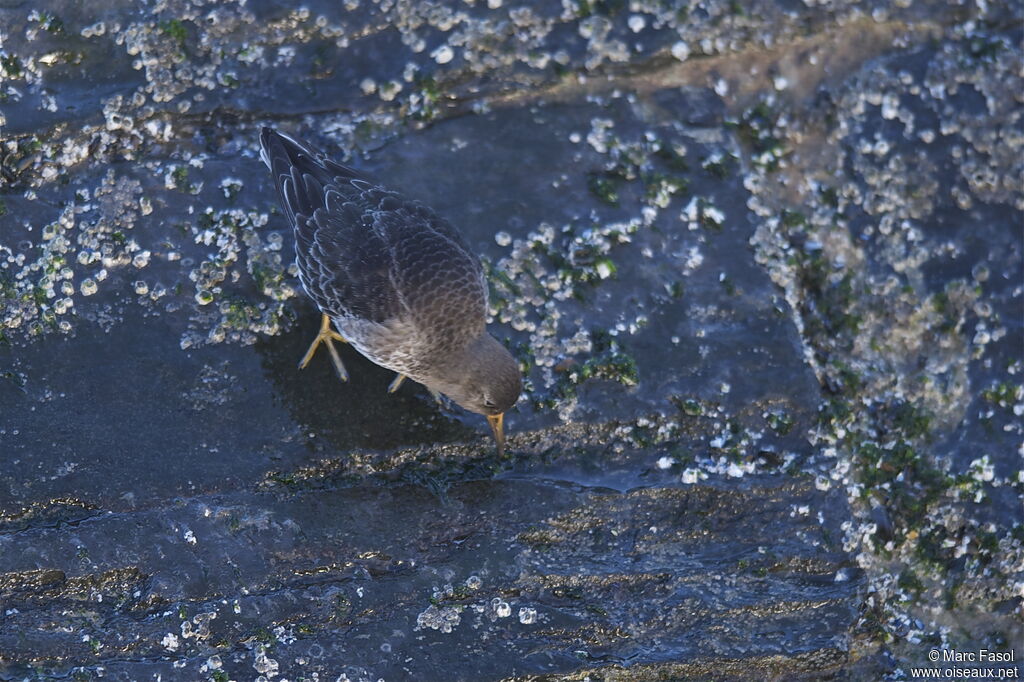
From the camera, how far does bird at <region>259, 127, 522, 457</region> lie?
511 centimetres

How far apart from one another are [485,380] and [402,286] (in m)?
0.65

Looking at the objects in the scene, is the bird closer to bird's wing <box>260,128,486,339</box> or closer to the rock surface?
bird's wing <box>260,128,486,339</box>

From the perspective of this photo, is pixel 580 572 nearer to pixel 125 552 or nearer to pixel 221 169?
pixel 125 552

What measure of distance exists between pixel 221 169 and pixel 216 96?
0.54 metres

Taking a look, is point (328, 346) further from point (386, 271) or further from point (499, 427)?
point (499, 427)

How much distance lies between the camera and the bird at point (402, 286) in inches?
201

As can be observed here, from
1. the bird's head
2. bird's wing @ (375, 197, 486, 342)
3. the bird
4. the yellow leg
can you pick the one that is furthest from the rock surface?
bird's wing @ (375, 197, 486, 342)

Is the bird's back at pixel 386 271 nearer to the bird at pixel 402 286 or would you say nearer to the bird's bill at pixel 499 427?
the bird at pixel 402 286

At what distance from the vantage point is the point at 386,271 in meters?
5.12

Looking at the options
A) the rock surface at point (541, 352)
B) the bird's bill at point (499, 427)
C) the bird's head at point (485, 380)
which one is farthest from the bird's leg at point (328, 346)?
the bird's bill at point (499, 427)

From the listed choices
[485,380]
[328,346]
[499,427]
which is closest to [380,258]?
[328,346]

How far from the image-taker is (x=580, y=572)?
514cm

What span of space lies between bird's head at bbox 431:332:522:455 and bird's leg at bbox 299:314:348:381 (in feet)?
1.91

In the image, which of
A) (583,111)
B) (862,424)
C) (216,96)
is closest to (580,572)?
(862,424)
